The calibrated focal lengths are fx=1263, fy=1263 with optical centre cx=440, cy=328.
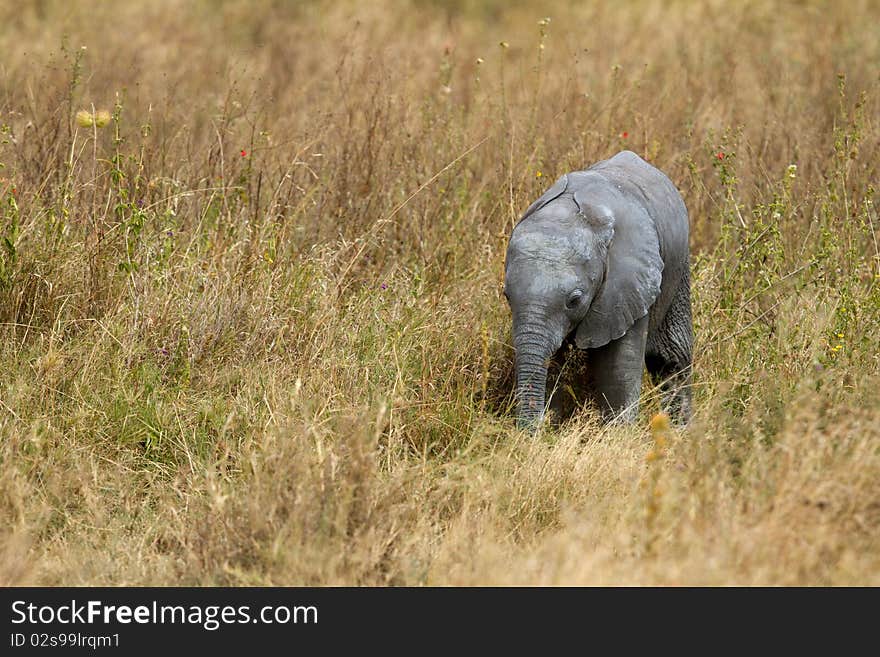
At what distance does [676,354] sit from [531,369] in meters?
1.12

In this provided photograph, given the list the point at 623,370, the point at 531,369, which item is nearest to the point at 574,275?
the point at 531,369

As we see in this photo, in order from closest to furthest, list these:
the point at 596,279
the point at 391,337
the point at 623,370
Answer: the point at 596,279
the point at 623,370
the point at 391,337

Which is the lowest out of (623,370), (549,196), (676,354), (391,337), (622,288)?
(391,337)

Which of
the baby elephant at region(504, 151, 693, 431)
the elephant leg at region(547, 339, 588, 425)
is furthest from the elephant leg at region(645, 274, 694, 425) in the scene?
the elephant leg at region(547, 339, 588, 425)

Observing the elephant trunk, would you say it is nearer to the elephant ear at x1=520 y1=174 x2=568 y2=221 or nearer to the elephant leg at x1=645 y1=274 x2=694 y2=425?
the elephant ear at x1=520 y1=174 x2=568 y2=221

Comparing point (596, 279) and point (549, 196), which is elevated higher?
point (549, 196)

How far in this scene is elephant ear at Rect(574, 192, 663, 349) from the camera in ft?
17.6

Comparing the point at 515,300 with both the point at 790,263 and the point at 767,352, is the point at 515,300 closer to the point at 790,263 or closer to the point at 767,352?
the point at 767,352

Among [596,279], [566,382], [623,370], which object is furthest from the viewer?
[566,382]

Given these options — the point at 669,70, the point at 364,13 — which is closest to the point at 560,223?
the point at 669,70

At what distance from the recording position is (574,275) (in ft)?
17.0

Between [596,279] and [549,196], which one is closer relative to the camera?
[596,279]

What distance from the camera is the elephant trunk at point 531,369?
17.0 feet

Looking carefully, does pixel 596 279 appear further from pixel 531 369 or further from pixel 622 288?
pixel 531 369
